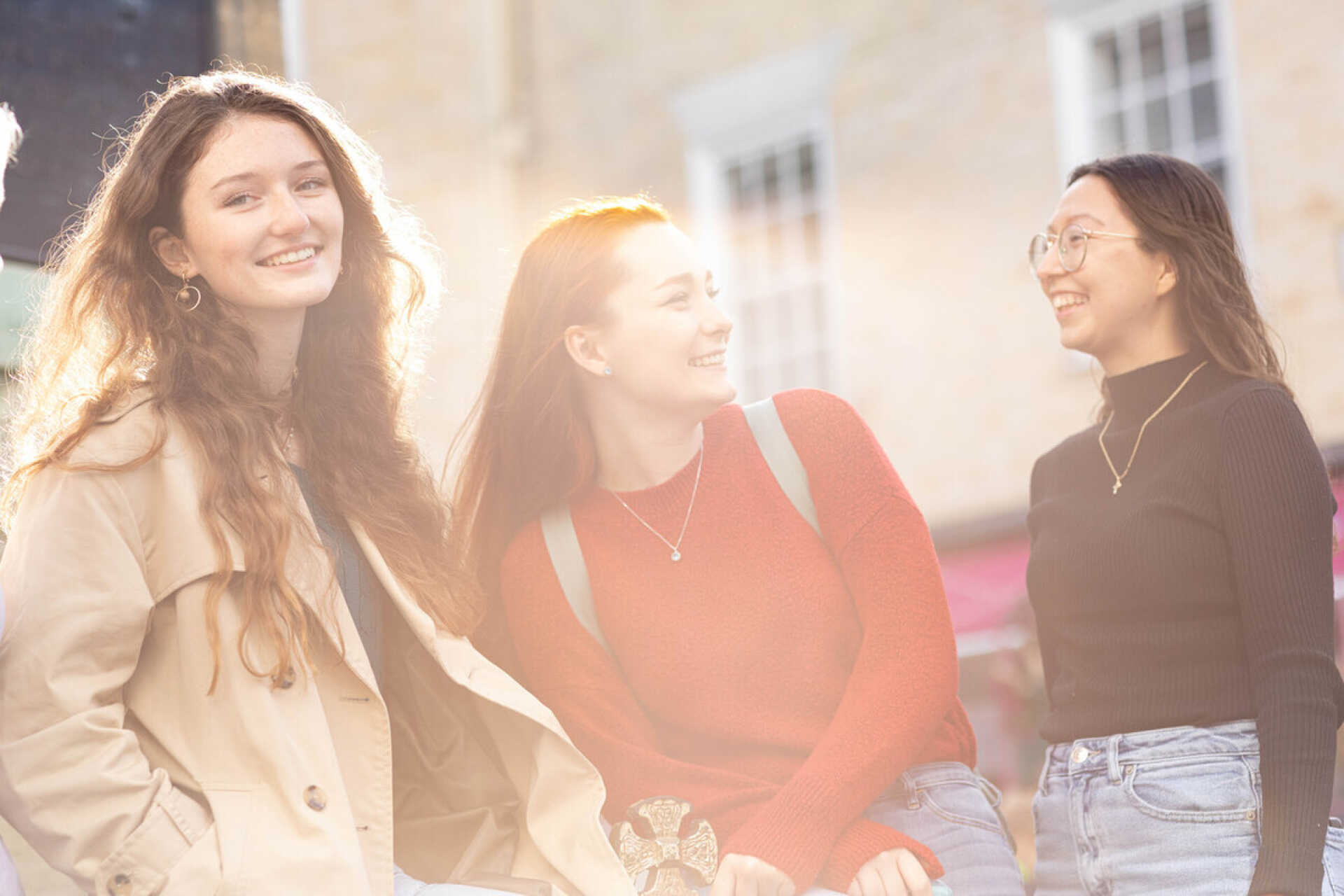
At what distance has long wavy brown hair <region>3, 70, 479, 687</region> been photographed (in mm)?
2375

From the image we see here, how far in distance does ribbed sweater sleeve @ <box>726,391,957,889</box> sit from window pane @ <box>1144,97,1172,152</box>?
6242 millimetres

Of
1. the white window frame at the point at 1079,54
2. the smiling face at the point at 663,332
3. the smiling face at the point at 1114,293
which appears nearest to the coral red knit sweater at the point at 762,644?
the smiling face at the point at 663,332

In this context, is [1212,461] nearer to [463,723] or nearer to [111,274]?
[463,723]

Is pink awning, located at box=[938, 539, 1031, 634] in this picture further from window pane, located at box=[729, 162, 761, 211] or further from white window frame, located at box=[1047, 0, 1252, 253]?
window pane, located at box=[729, 162, 761, 211]

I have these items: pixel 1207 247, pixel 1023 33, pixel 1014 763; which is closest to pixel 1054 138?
pixel 1023 33

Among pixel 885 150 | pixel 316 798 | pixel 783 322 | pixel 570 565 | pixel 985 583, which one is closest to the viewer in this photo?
pixel 316 798

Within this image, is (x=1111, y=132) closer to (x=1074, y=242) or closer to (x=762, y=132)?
(x=762, y=132)

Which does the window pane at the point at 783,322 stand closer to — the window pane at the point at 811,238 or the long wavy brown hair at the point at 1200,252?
the window pane at the point at 811,238

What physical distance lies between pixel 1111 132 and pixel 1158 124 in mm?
293

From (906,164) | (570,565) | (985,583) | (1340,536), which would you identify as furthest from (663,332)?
(906,164)

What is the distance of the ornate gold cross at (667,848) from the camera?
260 centimetres

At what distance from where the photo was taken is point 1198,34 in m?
8.37

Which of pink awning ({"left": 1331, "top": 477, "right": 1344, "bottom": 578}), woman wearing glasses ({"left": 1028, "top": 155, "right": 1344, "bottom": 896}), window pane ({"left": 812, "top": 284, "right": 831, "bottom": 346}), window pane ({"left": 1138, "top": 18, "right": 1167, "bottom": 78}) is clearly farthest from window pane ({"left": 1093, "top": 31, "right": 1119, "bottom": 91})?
woman wearing glasses ({"left": 1028, "top": 155, "right": 1344, "bottom": 896})

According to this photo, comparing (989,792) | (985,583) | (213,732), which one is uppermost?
(213,732)
